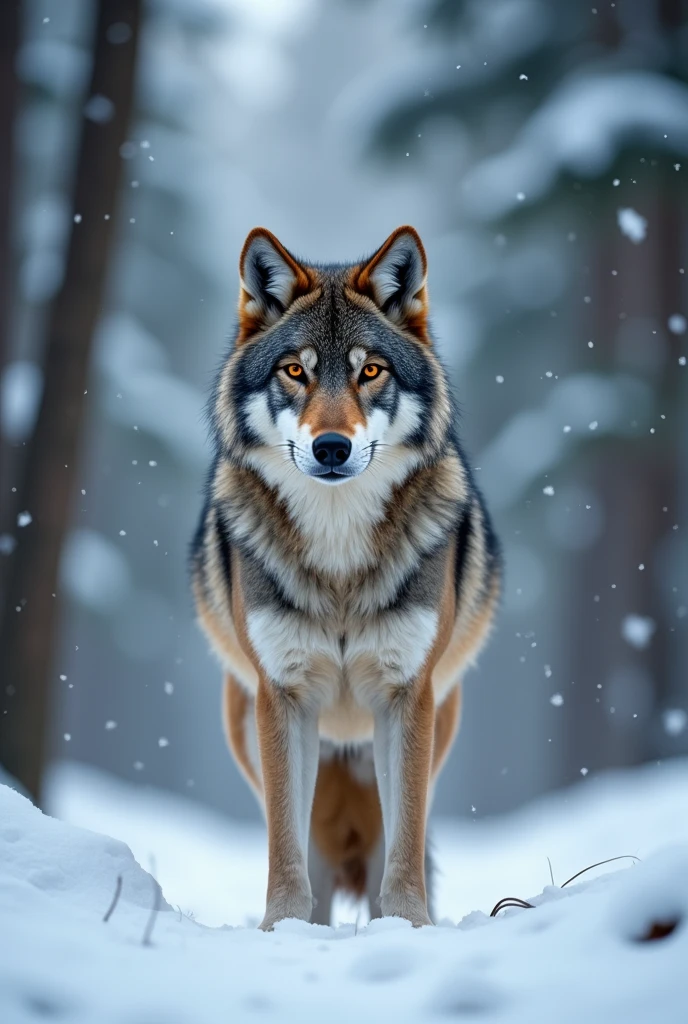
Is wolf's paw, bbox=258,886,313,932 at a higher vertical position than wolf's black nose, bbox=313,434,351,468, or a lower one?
lower

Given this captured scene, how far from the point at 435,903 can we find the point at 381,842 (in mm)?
437

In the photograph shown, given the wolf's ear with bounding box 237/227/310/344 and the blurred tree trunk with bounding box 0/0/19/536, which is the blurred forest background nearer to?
the blurred tree trunk with bounding box 0/0/19/536

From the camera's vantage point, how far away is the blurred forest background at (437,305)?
7.21 m

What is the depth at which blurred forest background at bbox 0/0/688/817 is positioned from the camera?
7207mm

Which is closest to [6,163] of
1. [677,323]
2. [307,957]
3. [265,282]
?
[265,282]

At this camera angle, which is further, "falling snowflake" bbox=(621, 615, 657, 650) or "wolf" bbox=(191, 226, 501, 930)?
"falling snowflake" bbox=(621, 615, 657, 650)

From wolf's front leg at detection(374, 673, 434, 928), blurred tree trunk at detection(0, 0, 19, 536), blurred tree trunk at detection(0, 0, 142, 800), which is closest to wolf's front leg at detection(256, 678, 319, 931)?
wolf's front leg at detection(374, 673, 434, 928)

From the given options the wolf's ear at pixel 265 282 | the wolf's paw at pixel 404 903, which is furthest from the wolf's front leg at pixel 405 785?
the wolf's ear at pixel 265 282

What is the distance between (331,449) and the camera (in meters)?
3.49

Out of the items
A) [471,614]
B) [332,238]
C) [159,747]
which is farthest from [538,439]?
[332,238]

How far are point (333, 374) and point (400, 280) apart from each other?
1.98 feet

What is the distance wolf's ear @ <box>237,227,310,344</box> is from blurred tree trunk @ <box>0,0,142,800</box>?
3.18 meters

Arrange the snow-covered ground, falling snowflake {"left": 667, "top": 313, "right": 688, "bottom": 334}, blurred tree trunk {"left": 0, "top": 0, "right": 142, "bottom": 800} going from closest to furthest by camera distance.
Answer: the snow-covered ground → blurred tree trunk {"left": 0, "top": 0, "right": 142, "bottom": 800} → falling snowflake {"left": 667, "top": 313, "right": 688, "bottom": 334}

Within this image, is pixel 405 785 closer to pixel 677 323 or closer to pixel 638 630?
pixel 638 630
